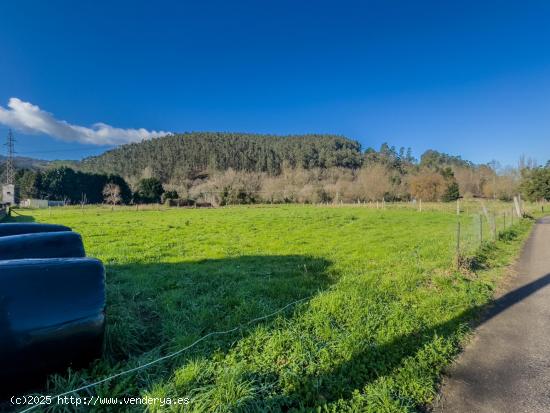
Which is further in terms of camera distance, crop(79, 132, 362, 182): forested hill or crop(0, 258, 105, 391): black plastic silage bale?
crop(79, 132, 362, 182): forested hill

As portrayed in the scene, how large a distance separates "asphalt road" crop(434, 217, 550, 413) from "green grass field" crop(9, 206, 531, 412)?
0.19 meters

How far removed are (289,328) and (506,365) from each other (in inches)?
94.2

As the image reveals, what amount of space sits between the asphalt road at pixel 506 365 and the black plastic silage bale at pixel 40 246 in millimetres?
4072

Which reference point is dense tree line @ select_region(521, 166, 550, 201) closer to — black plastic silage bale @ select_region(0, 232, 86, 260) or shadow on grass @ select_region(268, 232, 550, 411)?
shadow on grass @ select_region(268, 232, 550, 411)

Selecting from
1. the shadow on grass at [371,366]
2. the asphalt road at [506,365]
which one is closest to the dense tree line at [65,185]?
the shadow on grass at [371,366]

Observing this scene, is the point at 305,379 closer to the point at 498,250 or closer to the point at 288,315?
the point at 288,315

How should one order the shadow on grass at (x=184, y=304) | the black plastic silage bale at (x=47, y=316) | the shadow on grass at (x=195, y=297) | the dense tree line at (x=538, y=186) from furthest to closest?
the dense tree line at (x=538, y=186)
the shadow on grass at (x=195, y=297)
the shadow on grass at (x=184, y=304)
the black plastic silage bale at (x=47, y=316)

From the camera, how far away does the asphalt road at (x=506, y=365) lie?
8.41 ft

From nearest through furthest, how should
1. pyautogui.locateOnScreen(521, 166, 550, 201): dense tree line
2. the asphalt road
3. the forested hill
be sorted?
1. the asphalt road
2. pyautogui.locateOnScreen(521, 166, 550, 201): dense tree line
3. the forested hill

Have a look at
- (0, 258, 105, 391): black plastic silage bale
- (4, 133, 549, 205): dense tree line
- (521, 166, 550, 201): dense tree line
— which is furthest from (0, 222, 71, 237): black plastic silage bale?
(521, 166, 550, 201): dense tree line

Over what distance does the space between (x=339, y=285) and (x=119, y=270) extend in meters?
4.74

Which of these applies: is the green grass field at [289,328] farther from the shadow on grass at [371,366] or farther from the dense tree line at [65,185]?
the dense tree line at [65,185]

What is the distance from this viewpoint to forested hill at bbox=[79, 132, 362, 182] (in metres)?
91.1

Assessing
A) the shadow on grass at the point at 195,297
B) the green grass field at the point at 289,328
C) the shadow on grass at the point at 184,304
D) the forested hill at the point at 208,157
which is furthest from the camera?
the forested hill at the point at 208,157
